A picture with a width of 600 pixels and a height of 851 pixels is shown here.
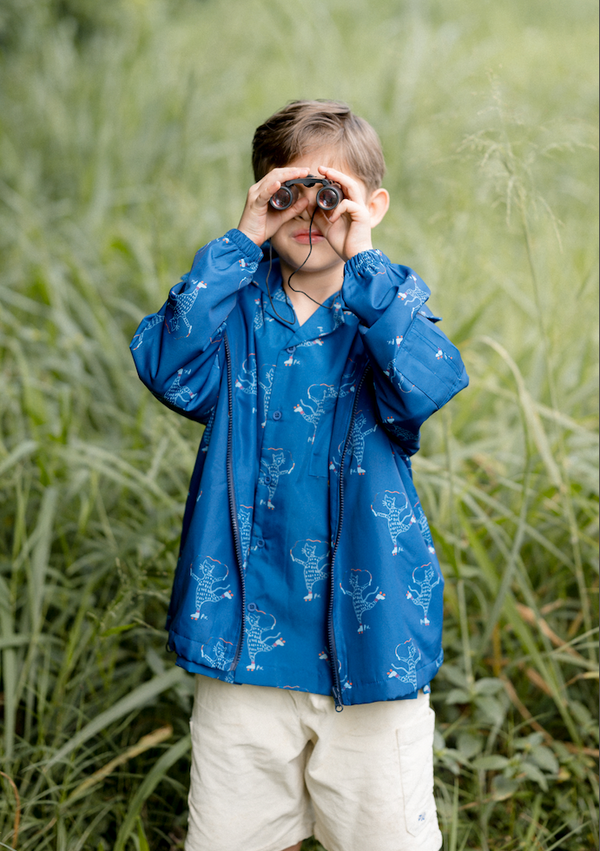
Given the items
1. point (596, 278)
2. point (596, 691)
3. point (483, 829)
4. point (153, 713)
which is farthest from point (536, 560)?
point (153, 713)

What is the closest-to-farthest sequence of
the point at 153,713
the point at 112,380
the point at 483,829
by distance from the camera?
the point at 483,829 < the point at 153,713 < the point at 112,380

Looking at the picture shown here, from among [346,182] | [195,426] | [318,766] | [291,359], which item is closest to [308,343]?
[291,359]

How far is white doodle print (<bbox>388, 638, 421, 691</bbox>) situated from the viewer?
1.24 m

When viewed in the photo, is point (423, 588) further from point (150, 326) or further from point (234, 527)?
point (150, 326)

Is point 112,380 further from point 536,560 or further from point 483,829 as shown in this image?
point 483,829

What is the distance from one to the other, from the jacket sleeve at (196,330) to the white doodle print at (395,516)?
0.37m

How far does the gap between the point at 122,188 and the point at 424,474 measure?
2478 millimetres

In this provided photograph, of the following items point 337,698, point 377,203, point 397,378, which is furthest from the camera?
point 377,203

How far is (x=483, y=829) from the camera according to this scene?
1.67 metres

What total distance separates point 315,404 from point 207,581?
37 cm

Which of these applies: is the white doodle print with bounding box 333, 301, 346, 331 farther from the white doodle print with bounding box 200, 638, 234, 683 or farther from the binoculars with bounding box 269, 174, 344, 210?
the white doodle print with bounding box 200, 638, 234, 683

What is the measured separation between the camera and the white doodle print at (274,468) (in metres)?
1.31

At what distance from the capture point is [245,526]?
4.33 ft

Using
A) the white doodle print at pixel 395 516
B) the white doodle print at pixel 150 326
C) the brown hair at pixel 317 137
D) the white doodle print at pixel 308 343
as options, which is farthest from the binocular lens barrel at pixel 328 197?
the white doodle print at pixel 395 516
